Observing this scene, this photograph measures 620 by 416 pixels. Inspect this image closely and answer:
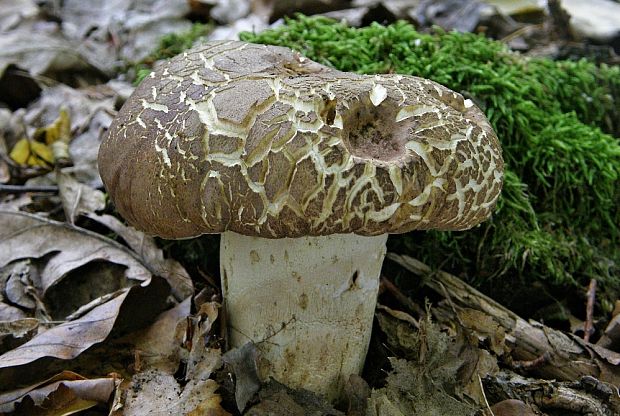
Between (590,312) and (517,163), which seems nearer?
(590,312)

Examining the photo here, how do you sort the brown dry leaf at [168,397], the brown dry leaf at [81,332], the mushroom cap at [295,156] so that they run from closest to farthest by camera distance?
1. the mushroom cap at [295,156]
2. the brown dry leaf at [168,397]
3. the brown dry leaf at [81,332]

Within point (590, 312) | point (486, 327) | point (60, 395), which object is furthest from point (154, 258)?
point (590, 312)

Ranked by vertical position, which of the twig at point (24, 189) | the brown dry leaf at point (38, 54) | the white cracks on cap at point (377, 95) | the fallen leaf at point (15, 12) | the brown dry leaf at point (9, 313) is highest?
the white cracks on cap at point (377, 95)

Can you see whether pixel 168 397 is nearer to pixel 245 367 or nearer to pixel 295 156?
pixel 245 367

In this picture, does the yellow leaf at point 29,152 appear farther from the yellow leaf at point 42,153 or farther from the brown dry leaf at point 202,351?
the brown dry leaf at point 202,351

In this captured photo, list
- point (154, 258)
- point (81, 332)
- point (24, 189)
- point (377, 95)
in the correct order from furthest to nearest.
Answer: point (24, 189), point (154, 258), point (81, 332), point (377, 95)

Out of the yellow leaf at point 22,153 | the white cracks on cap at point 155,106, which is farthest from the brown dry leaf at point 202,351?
the yellow leaf at point 22,153
